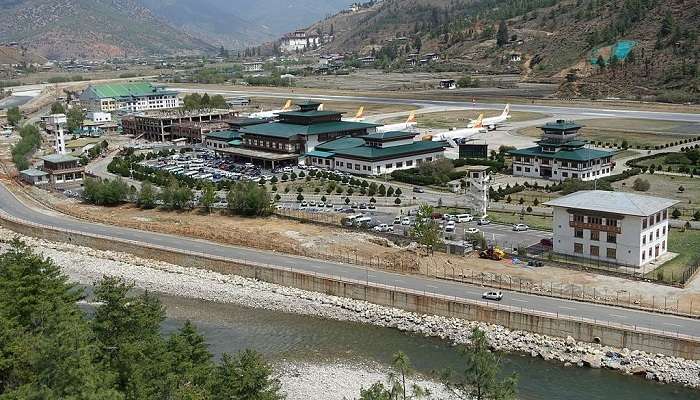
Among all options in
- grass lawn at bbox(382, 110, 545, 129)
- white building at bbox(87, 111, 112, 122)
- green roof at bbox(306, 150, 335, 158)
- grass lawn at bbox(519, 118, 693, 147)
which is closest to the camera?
green roof at bbox(306, 150, 335, 158)

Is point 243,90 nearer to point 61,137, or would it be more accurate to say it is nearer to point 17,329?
point 61,137

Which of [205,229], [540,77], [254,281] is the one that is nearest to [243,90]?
[540,77]

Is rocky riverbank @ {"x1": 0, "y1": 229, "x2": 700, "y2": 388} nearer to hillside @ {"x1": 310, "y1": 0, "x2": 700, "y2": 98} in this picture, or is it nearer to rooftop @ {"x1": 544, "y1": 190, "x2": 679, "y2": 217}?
rooftop @ {"x1": 544, "y1": 190, "x2": 679, "y2": 217}

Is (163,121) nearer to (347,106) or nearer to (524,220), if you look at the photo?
(347,106)

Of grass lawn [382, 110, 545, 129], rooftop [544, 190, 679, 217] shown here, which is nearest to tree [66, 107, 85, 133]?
grass lawn [382, 110, 545, 129]

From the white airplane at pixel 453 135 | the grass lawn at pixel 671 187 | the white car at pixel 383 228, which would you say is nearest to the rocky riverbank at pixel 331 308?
the white car at pixel 383 228

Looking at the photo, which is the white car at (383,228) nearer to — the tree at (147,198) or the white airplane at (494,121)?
the tree at (147,198)

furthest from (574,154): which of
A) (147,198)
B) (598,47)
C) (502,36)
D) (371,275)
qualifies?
(502,36)
